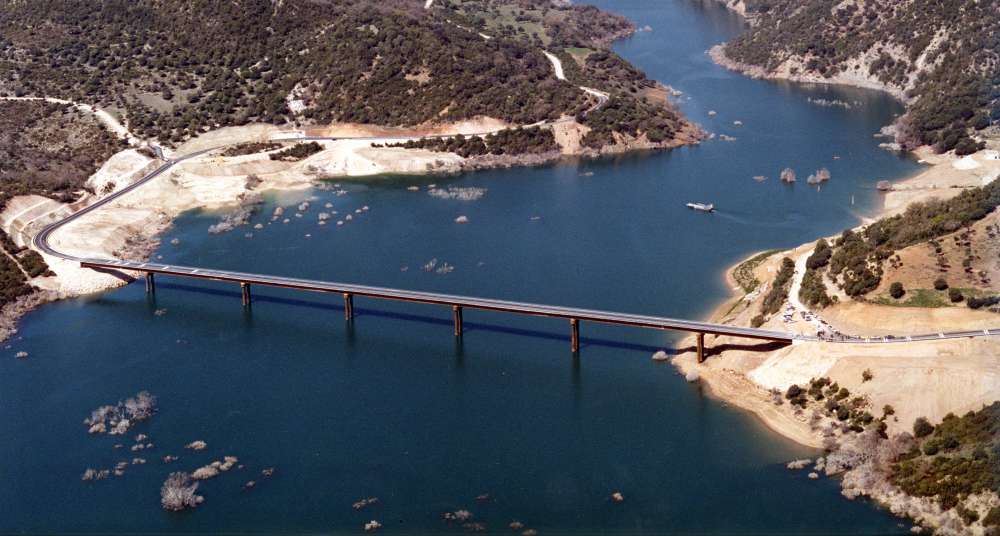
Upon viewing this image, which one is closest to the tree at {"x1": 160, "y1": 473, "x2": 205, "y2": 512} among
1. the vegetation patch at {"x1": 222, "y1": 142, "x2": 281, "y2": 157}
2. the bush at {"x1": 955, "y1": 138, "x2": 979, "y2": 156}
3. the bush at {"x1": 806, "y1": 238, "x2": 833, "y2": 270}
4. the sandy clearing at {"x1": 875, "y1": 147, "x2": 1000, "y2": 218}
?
the bush at {"x1": 806, "y1": 238, "x2": 833, "y2": 270}

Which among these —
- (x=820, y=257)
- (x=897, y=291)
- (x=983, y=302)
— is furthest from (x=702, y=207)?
(x=983, y=302)

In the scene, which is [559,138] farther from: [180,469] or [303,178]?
[180,469]

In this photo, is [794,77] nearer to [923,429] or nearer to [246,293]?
[246,293]

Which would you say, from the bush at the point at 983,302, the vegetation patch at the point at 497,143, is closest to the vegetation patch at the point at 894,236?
the bush at the point at 983,302

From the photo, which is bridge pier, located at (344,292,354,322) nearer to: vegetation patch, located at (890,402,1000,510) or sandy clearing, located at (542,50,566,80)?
vegetation patch, located at (890,402,1000,510)

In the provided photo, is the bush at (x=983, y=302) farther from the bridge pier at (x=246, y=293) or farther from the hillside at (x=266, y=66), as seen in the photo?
the hillside at (x=266, y=66)

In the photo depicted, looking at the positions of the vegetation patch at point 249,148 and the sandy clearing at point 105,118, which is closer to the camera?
the vegetation patch at point 249,148

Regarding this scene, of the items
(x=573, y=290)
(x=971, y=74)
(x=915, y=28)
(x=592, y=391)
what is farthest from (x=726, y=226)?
(x=915, y=28)
